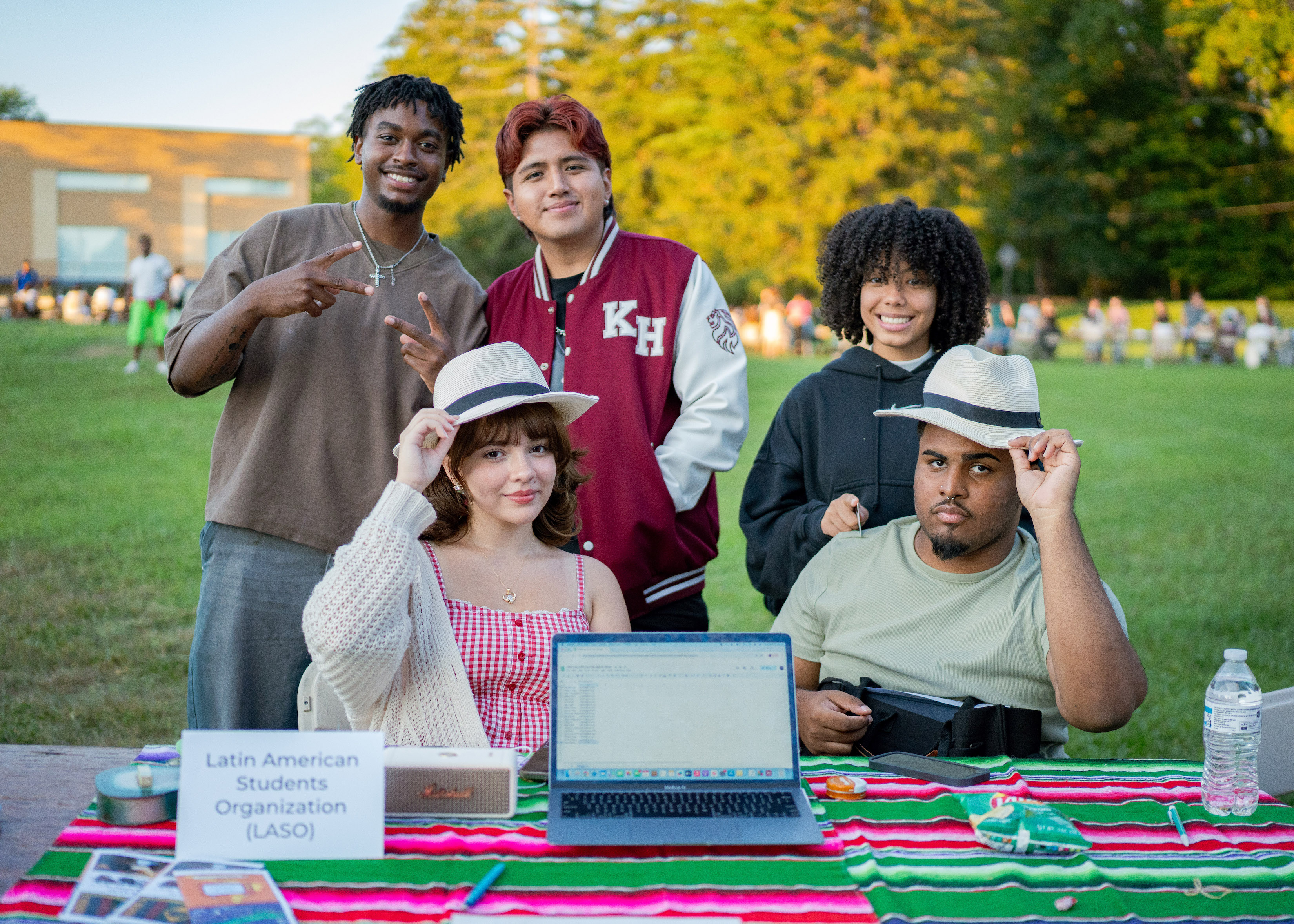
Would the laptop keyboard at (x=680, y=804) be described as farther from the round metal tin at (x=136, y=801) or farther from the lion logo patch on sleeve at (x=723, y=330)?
the lion logo patch on sleeve at (x=723, y=330)

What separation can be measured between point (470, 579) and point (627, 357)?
0.91m

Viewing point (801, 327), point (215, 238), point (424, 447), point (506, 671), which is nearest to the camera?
point (424, 447)

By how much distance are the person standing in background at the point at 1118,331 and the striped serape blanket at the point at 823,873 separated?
27556 mm

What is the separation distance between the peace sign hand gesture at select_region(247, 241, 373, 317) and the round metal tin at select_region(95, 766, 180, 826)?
1.35 meters

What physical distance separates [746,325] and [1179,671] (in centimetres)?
2768

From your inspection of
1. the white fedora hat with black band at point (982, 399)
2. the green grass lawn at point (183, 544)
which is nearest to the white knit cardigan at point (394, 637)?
the white fedora hat with black band at point (982, 399)

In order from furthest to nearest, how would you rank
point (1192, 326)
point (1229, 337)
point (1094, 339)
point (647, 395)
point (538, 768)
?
point (1192, 326) → point (1094, 339) → point (1229, 337) → point (647, 395) → point (538, 768)

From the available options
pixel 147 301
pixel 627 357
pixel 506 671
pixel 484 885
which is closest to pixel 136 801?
pixel 484 885

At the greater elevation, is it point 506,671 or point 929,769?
point 506,671

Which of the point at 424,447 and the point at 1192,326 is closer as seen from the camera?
the point at 424,447

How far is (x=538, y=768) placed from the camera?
6.85 feet

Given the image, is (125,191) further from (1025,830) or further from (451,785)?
(1025,830)

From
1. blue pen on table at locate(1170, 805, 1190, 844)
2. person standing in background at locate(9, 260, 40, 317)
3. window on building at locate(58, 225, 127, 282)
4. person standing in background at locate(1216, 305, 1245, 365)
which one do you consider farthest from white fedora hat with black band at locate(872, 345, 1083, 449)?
window on building at locate(58, 225, 127, 282)

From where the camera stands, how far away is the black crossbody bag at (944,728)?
233 cm
